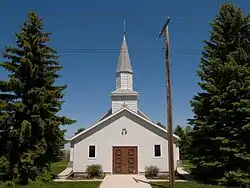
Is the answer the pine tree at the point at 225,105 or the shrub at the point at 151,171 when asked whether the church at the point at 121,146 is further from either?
the pine tree at the point at 225,105

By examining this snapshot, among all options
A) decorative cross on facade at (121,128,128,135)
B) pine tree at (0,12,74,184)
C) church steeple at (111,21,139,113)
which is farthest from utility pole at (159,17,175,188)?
church steeple at (111,21,139,113)

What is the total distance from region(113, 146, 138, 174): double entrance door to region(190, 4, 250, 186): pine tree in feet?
21.3

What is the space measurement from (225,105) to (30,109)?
11.8 m

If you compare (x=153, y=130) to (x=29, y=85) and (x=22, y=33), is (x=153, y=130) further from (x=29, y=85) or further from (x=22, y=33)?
(x=22, y=33)

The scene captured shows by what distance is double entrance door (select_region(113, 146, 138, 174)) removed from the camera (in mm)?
24172

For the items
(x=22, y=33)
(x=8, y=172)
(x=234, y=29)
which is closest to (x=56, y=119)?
(x=8, y=172)

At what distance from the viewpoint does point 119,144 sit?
24422 mm

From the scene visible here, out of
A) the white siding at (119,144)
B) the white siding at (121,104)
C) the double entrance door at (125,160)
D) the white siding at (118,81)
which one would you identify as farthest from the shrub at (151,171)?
the white siding at (118,81)

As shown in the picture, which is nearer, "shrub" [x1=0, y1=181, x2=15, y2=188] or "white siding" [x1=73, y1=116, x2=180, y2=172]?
"shrub" [x1=0, y1=181, x2=15, y2=188]

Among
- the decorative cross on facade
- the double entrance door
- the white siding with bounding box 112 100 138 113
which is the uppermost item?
the white siding with bounding box 112 100 138 113

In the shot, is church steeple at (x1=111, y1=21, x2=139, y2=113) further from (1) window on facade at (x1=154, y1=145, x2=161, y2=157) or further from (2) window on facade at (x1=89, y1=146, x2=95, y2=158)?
(2) window on facade at (x1=89, y1=146, x2=95, y2=158)

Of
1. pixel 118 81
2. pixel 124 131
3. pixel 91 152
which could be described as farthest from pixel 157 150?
pixel 118 81

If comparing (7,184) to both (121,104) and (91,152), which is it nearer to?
(91,152)

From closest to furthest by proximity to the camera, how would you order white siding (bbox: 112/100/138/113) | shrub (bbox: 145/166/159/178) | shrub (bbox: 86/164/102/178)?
shrub (bbox: 86/164/102/178) < shrub (bbox: 145/166/159/178) < white siding (bbox: 112/100/138/113)
